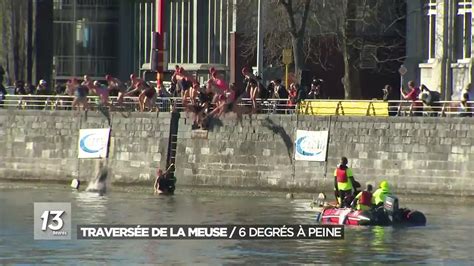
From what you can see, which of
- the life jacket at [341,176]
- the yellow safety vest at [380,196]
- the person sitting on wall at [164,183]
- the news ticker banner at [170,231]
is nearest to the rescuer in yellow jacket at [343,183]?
the life jacket at [341,176]

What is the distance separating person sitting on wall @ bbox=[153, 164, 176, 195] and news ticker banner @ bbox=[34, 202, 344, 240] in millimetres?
10729

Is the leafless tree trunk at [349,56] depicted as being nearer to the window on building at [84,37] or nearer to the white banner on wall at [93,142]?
the white banner on wall at [93,142]

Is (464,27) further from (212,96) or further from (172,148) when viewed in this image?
(172,148)

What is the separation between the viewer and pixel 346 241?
4403cm

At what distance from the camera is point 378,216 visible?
46781 millimetres

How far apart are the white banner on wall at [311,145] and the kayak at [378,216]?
29.9 ft

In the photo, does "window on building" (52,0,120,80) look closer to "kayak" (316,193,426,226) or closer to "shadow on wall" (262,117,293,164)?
"shadow on wall" (262,117,293,164)

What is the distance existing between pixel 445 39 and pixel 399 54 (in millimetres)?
11081

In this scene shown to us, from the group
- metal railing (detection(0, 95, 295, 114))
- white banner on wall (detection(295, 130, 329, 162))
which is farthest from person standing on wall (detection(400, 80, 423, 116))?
metal railing (detection(0, 95, 295, 114))

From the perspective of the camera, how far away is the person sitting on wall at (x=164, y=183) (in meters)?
57.5

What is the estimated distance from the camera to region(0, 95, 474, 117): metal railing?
54.9m

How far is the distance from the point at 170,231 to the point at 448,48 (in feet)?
71.4

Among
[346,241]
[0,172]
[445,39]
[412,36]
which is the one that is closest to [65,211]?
[346,241]

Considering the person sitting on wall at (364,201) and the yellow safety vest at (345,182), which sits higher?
the yellow safety vest at (345,182)
